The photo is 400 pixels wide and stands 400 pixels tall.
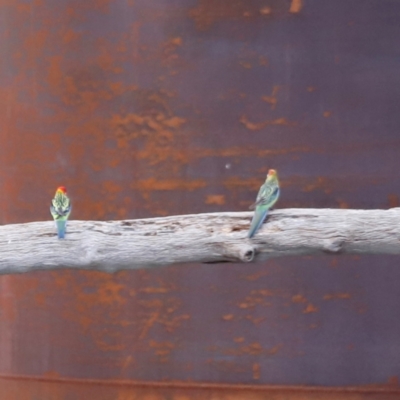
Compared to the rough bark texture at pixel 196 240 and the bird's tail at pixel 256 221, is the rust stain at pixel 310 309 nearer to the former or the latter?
the rough bark texture at pixel 196 240

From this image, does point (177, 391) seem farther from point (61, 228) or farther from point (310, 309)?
point (61, 228)

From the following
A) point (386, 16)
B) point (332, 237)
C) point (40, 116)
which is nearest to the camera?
point (332, 237)

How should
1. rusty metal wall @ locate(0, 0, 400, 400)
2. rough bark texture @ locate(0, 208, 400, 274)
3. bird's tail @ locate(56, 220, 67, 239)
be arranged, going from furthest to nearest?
rusty metal wall @ locate(0, 0, 400, 400), bird's tail @ locate(56, 220, 67, 239), rough bark texture @ locate(0, 208, 400, 274)

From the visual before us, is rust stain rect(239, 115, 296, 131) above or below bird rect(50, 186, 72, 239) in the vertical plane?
above

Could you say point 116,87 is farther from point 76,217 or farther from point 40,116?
point 76,217

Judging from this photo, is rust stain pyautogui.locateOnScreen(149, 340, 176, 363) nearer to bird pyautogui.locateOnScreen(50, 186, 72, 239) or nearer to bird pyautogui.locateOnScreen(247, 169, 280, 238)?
bird pyautogui.locateOnScreen(50, 186, 72, 239)

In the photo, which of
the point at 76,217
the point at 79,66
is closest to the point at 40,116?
the point at 79,66

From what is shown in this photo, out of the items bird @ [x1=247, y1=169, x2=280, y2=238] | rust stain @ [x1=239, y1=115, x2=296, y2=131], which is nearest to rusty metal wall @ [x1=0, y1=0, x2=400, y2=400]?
rust stain @ [x1=239, y1=115, x2=296, y2=131]

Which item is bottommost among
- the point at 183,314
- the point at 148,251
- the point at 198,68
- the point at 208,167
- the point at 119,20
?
the point at 183,314

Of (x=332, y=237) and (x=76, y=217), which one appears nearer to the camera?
(x=332, y=237)
